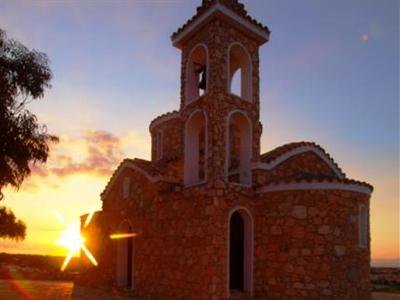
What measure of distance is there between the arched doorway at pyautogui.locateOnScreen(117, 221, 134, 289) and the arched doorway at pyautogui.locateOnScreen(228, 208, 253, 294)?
14.6ft

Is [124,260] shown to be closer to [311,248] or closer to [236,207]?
[236,207]

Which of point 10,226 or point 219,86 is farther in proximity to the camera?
point 10,226

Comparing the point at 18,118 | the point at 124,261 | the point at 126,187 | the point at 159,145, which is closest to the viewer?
the point at 18,118

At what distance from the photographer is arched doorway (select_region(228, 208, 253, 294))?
12.2 metres

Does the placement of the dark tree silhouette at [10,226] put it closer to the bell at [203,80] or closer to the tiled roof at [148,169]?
the tiled roof at [148,169]

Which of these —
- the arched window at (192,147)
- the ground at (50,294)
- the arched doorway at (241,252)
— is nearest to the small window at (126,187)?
the arched window at (192,147)

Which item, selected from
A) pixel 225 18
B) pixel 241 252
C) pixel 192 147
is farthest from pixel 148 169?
pixel 225 18

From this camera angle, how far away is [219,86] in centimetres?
1235

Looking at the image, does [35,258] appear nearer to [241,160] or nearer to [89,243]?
[89,243]

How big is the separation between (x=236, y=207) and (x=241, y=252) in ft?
5.99

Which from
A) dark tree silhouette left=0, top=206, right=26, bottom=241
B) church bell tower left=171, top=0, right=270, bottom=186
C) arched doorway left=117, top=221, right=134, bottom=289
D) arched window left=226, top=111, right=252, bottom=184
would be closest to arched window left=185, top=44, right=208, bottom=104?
church bell tower left=171, top=0, right=270, bottom=186

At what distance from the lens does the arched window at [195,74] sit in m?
13.9

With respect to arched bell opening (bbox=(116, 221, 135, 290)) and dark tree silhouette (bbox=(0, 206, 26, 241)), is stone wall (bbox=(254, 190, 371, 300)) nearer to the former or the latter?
arched bell opening (bbox=(116, 221, 135, 290))

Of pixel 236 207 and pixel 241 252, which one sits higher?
pixel 236 207
